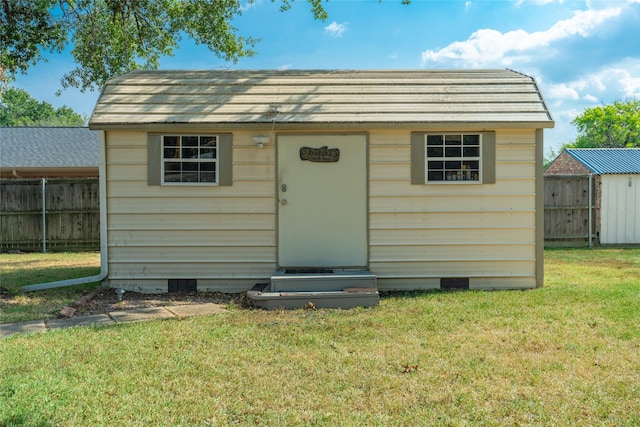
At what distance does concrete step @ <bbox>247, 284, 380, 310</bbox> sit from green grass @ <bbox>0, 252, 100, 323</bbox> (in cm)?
242

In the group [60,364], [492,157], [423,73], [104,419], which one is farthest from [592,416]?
[423,73]

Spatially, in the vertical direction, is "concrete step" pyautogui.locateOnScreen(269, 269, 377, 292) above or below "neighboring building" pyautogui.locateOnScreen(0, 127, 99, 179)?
below

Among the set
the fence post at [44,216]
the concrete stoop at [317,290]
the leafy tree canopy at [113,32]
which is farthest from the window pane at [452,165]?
the fence post at [44,216]

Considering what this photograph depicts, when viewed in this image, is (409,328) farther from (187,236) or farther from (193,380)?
(187,236)

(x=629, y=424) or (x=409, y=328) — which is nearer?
(x=629, y=424)

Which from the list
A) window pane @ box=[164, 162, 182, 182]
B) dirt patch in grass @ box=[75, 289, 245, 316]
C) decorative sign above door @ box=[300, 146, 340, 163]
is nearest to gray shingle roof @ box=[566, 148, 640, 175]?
decorative sign above door @ box=[300, 146, 340, 163]

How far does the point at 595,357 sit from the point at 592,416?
120 cm

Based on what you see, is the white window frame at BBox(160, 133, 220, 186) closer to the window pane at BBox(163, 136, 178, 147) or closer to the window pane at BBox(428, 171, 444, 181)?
the window pane at BBox(163, 136, 178, 147)

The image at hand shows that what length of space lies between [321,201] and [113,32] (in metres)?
8.90

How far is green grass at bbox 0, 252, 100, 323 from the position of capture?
591 centimetres

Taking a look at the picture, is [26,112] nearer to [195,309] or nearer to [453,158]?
[195,309]

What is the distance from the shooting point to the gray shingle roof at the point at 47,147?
17500 millimetres

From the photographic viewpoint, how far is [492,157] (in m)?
7.20

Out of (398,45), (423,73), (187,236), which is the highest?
(398,45)
